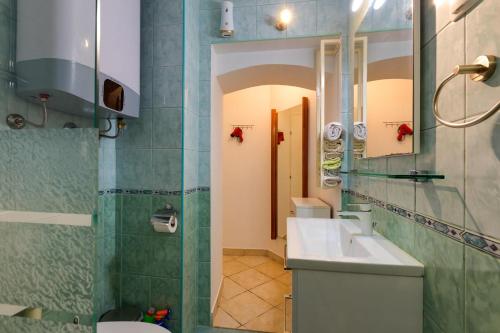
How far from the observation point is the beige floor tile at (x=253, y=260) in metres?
3.16

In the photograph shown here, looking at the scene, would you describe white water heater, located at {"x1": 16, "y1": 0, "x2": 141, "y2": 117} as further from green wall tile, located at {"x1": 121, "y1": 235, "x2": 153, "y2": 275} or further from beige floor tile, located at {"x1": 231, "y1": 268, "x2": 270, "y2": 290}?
beige floor tile, located at {"x1": 231, "y1": 268, "x2": 270, "y2": 290}

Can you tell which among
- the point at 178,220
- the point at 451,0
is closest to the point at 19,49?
the point at 178,220

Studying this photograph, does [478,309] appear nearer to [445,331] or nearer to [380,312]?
[445,331]

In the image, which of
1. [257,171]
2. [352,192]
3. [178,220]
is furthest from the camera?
[257,171]

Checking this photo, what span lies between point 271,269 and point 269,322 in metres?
1.01

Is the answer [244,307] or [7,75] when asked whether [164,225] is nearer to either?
[7,75]

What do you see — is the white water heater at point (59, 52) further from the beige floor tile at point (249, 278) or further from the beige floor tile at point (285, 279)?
the beige floor tile at point (285, 279)

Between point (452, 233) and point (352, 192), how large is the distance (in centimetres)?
108

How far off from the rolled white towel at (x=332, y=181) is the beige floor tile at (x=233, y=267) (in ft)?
5.73

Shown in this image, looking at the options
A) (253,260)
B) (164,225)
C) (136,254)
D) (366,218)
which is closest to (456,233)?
(366,218)

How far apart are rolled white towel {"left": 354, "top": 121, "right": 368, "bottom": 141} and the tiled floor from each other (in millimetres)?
1563

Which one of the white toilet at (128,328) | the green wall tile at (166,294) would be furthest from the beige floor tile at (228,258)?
the white toilet at (128,328)

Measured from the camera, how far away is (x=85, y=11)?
3.28ft

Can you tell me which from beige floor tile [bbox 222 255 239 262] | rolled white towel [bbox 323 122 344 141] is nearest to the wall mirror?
rolled white towel [bbox 323 122 344 141]
